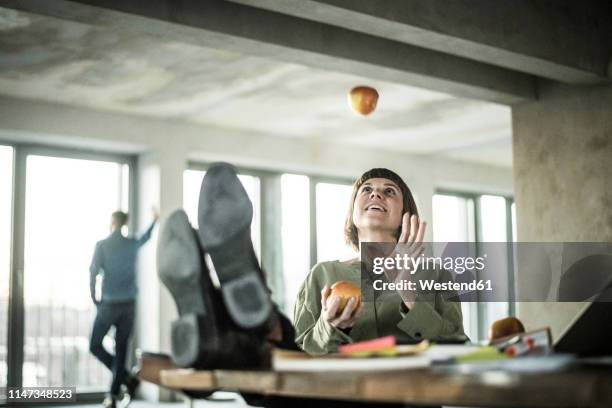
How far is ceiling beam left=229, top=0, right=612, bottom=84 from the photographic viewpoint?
405 centimetres

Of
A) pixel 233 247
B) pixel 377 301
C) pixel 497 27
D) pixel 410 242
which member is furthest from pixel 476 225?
pixel 233 247

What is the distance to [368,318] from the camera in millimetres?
1882

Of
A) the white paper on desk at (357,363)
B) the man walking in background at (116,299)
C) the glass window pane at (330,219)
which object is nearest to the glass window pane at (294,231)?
the glass window pane at (330,219)

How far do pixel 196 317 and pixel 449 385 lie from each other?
1.26 feet

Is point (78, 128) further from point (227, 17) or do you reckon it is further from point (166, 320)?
point (227, 17)

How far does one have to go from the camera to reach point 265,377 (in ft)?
3.15

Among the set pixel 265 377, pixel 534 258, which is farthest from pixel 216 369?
pixel 534 258

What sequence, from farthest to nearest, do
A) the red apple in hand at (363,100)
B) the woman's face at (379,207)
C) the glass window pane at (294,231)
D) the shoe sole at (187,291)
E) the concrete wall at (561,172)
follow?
the glass window pane at (294,231) < the red apple in hand at (363,100) < the concrete wall at (561,172) < the woman's face at (379,207) < the shoe sole at (187,291)

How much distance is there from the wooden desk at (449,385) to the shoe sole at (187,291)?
0.04 m

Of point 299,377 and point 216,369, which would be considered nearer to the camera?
point 299,377

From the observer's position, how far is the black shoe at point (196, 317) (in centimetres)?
106

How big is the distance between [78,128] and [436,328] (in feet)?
20.1

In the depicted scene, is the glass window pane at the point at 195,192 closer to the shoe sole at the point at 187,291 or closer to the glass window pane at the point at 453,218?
the glass window pane at the point at 453,218

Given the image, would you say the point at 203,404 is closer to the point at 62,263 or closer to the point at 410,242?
the point at 62,263
